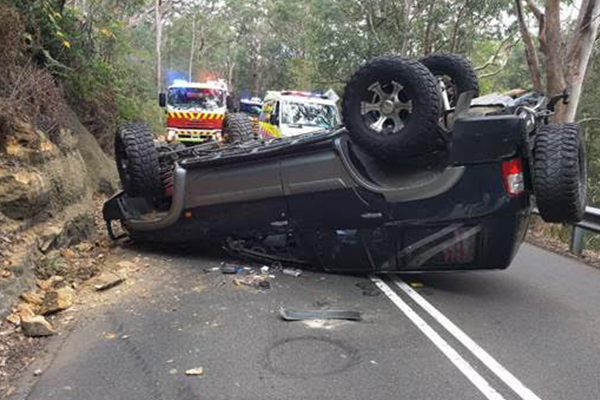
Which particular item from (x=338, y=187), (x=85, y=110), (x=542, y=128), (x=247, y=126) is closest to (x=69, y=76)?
(x=85, y=110)

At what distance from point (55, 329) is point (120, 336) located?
622 mm

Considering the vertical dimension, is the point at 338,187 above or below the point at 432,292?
above

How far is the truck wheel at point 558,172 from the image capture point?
4.75 m

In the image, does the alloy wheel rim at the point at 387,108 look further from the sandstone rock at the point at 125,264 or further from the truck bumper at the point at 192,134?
the truck bumper at the point at 192,134

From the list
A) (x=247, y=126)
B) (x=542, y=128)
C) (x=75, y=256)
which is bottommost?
(x=75, y=256)

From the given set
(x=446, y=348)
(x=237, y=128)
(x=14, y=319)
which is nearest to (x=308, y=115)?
(x=237, y=128)

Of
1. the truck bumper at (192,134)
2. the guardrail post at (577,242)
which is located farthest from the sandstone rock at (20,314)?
the truck bumper at (192,134)

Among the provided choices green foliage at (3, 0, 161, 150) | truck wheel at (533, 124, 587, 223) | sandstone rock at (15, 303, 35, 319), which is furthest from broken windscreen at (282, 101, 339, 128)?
sandstone rock at (15, 303, 35, 319)

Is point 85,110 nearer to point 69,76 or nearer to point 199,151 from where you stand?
point 69,76

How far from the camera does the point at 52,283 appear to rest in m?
5.61

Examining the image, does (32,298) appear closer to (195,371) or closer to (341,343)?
(195,371)

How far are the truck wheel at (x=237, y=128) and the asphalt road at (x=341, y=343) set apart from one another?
503cm

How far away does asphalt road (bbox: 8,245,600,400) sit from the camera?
3.64 m

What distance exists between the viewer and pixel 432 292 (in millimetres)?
5668
